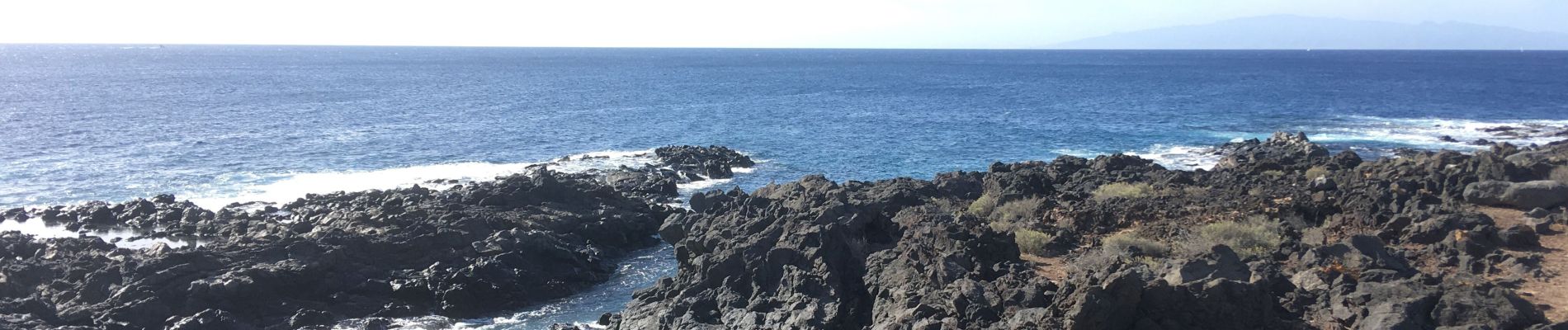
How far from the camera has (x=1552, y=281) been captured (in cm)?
2148

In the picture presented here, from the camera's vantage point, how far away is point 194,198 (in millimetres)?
43438

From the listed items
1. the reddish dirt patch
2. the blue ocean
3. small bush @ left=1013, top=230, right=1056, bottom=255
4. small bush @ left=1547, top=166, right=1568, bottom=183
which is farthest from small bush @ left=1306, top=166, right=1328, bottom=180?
small bush @ left=1013, top=230, right=1056, bottom=255

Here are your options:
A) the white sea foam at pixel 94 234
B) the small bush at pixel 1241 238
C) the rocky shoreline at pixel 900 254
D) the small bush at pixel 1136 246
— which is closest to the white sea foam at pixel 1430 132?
the rocky shoreline at pixel 900 254

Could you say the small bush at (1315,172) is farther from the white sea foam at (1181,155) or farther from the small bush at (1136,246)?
the small bush at (1136,246)

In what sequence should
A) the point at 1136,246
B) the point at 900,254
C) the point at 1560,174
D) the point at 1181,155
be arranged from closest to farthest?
the point at 900,254 < the point at 1136,246 < the point at 1560,174 < the point at 1181,155

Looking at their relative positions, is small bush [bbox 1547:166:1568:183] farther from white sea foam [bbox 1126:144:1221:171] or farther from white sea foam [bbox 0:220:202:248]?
white sea foam [bbox 0:220:202:248]

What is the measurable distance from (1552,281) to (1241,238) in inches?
241

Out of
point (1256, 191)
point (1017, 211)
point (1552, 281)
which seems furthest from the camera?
point (1256, 191)

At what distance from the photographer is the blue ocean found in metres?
49.3

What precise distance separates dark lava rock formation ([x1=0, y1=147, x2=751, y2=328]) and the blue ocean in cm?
157

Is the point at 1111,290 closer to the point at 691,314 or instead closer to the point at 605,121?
the point at 691,314

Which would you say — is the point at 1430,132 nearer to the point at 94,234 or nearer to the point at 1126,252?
the point at 1126,252

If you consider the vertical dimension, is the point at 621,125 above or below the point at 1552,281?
below

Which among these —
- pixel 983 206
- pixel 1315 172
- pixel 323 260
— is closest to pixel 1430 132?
pixel 1315 172
